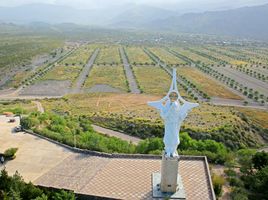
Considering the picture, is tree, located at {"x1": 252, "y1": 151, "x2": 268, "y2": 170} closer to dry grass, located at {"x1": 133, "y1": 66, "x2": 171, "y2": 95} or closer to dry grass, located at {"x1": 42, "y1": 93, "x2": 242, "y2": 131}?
dry grass, located at {"x1": 42, "y1": 93, "x2": 242, "y2": 131}

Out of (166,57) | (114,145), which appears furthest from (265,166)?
(166,57)

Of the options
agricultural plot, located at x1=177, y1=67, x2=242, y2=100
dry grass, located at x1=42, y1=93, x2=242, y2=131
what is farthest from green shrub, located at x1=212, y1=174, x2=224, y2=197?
agricultural plot, located at x1=177, y1=67, x2=242, y2=100

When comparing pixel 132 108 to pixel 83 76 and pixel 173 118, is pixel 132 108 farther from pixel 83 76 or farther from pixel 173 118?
pixel 173 118

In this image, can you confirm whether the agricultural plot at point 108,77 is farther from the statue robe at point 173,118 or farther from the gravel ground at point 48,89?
the statue robe at point 173,118

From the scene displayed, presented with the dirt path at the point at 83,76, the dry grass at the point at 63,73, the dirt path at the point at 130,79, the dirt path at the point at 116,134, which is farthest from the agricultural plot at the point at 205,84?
the dirt path at the point at 116,134

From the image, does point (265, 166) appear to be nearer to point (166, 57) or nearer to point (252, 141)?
point (252, 141)

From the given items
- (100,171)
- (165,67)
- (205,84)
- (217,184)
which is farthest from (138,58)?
(217,184)

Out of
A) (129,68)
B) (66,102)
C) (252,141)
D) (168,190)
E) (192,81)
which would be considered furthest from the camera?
(129,68)
